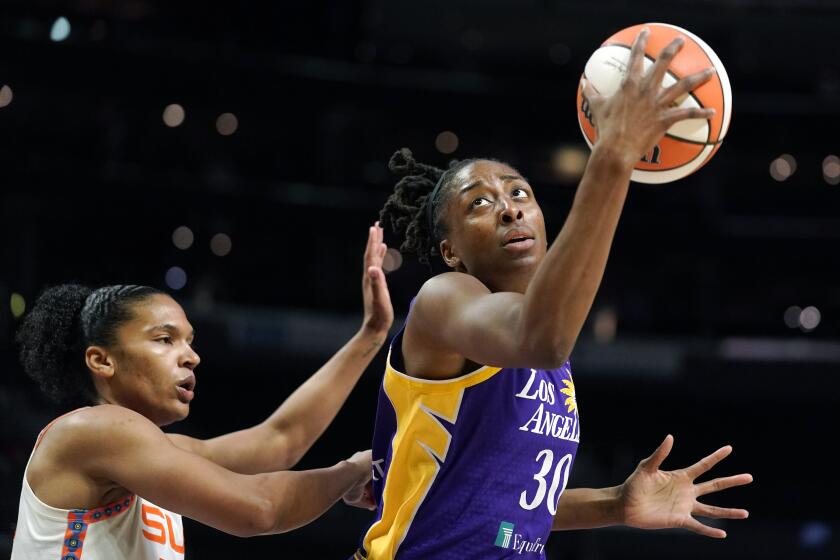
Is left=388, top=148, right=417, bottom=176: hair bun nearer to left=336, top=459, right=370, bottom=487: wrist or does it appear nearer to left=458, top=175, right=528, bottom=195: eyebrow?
left=458, top=175, right=528, bottom=195: eyebrow

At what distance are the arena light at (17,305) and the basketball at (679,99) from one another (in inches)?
346

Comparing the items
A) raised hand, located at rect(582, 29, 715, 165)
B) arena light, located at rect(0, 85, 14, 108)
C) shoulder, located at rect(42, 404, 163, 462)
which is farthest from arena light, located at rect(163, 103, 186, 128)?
raised hand, located at rect(582, 29, 715, 165)

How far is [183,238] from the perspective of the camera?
13.7 m

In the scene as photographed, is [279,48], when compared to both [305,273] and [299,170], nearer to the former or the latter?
[299,170]

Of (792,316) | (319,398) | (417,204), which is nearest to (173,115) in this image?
(792,316)

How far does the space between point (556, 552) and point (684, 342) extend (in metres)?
2.99

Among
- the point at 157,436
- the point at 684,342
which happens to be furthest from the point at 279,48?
the point at 157,436

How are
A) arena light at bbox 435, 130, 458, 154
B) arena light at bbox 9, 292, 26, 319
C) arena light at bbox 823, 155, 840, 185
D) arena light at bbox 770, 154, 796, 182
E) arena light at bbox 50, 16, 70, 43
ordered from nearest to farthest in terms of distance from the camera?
arena light at bbox 9, 292, 26, 319, arena light at bbox 50, 16, 70, 43, arena light at bbox 823, 155, 840, 185, arena light at bbox 770, 154, 796, 182, arena light at bbox 435, 130, 458, 154

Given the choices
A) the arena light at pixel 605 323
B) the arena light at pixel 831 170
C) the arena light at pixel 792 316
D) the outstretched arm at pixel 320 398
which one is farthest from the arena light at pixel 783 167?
the outstretched arm at pixel 320 398

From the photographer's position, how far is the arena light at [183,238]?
13.6m

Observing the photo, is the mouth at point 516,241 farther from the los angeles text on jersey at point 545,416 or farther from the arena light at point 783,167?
the arena light at point 783,167

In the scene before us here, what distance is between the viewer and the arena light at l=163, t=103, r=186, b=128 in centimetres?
1402

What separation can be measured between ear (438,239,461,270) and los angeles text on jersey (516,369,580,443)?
0.40 m

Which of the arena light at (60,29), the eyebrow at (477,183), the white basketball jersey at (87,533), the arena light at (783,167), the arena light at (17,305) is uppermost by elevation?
the arena light at (783,167)
